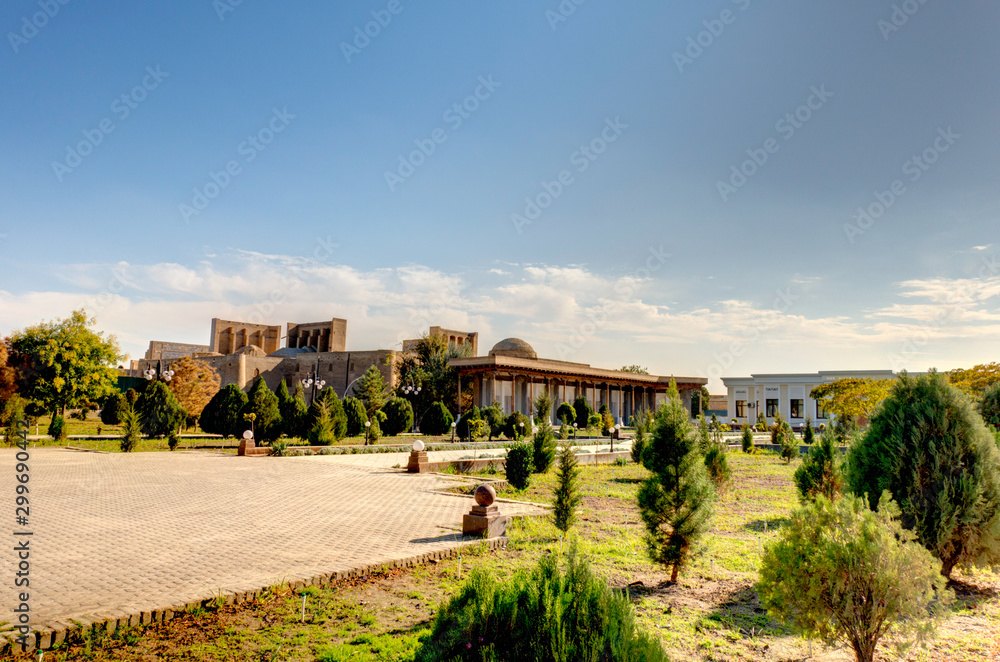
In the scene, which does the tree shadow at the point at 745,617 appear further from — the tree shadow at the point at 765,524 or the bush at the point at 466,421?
the bush at the point at 466,421

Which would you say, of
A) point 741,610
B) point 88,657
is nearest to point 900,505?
point 741,610

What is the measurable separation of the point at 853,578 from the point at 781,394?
171 feet

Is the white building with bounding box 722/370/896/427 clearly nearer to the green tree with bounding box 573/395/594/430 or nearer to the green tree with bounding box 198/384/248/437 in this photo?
the green tree with bounding box 573/395/594/430

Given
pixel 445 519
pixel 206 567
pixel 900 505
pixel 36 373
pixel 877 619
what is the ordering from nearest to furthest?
pixel 877 619 < pixel 900 505 < pixel 206 567 < pixel 445 519 < pixel 36 373

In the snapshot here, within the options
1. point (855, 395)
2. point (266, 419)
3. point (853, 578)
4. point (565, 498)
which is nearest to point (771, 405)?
point (855, 395)

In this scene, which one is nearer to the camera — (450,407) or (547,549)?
(547,549)

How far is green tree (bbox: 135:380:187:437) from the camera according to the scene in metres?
24.0

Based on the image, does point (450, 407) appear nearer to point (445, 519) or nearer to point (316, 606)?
point (445, 519)

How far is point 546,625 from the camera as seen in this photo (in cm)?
268

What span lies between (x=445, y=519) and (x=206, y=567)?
3596mm

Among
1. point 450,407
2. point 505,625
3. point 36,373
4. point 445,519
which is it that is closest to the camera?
point 505,625

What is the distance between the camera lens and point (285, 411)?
2447 centimetres

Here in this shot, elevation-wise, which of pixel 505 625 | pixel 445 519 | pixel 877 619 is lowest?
pixel 445 519

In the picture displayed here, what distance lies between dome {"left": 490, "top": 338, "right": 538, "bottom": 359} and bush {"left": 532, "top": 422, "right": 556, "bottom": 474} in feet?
101
